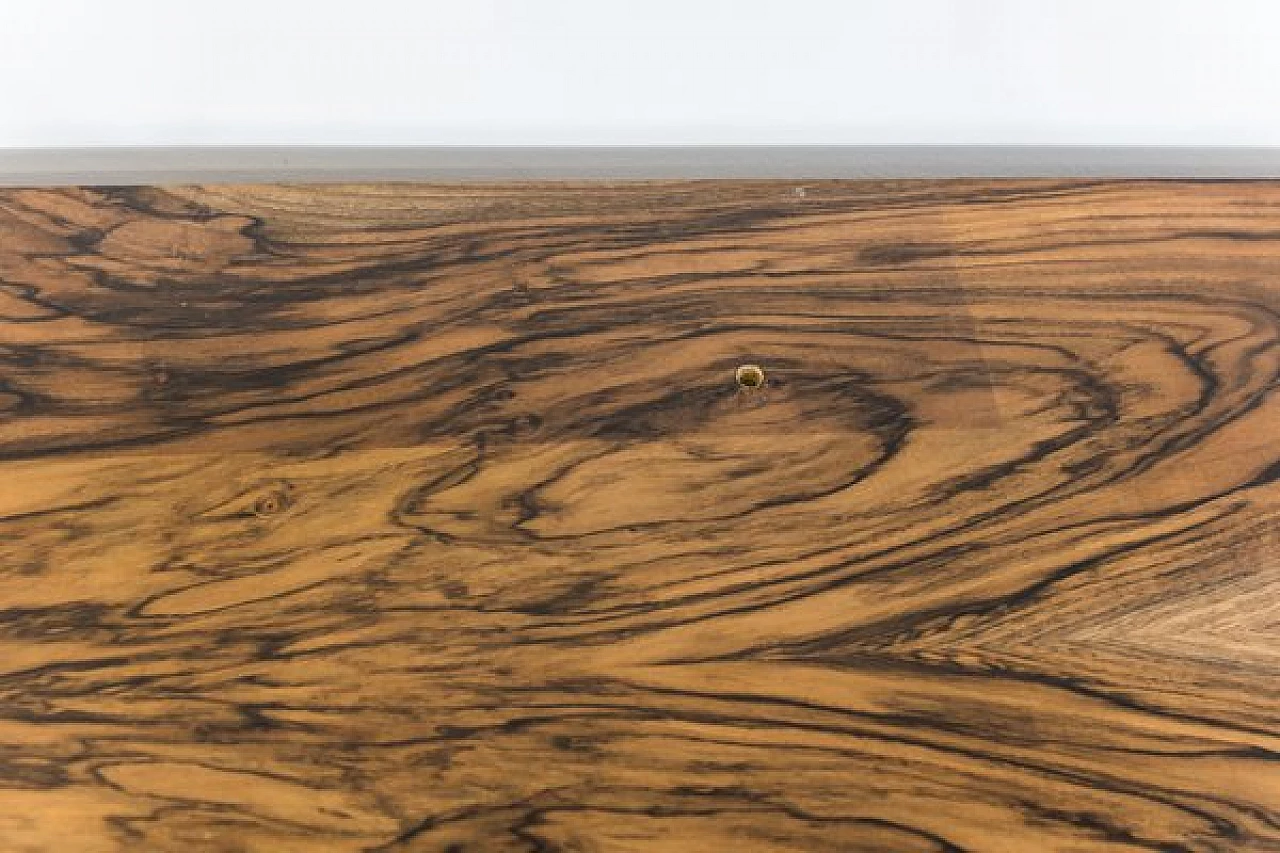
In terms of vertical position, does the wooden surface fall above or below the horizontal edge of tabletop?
below

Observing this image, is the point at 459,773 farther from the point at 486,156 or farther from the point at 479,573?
the point at 486,156

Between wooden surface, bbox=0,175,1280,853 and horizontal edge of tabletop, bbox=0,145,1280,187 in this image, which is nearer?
wooden surface, bbox=0,175,1280,853
